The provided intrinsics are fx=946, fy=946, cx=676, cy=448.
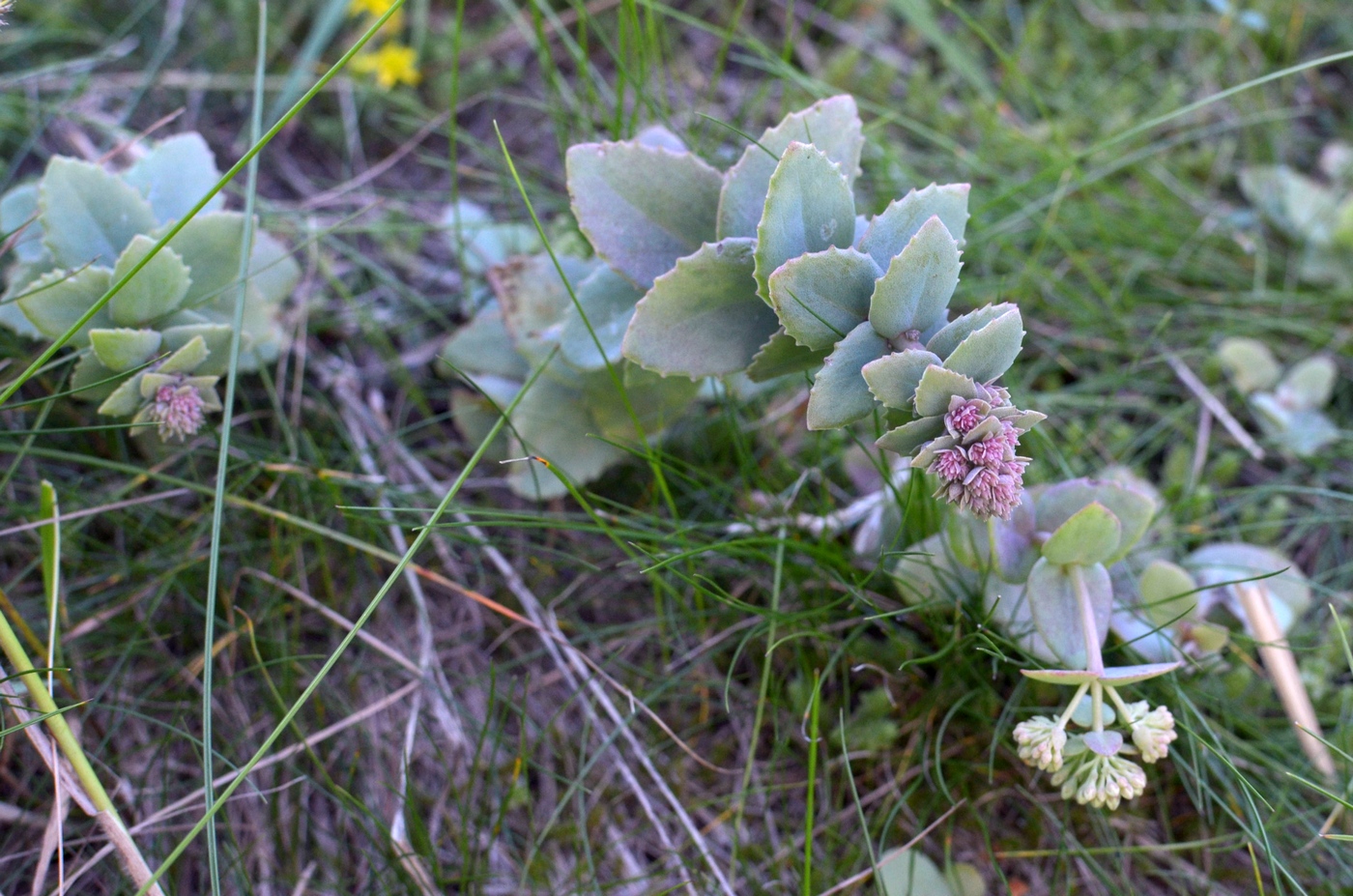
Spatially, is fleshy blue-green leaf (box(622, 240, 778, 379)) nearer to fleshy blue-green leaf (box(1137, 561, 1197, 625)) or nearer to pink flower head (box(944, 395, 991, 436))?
pink flower head (box(944, 395, 991, 436))

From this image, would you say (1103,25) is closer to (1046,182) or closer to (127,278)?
(1046,182)

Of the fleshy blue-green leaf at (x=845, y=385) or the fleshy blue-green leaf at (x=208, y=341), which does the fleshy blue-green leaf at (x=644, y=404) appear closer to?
the fleshy blue-green leaf at (x=845, y=385)

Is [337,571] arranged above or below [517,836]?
above

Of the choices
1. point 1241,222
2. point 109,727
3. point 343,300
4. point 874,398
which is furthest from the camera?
point 1241,222

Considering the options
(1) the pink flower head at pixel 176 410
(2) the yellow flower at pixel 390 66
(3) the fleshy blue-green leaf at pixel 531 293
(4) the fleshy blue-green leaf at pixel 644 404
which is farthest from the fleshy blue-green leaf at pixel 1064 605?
(2) the yellow flower at pixel 390 66

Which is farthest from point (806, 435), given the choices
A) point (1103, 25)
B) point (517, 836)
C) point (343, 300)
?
point (1103, 25)

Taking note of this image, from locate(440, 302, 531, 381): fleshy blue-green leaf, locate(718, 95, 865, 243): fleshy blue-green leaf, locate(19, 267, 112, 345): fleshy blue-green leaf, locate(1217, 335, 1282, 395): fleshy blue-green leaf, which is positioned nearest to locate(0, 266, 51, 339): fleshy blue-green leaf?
locate(19, 267, 112, 345): fleshy blue-green leaf

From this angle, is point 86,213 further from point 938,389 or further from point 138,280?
point 938,389
